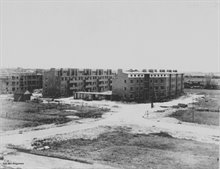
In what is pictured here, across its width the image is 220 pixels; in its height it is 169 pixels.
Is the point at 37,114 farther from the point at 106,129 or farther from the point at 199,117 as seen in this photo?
the point at 199,117

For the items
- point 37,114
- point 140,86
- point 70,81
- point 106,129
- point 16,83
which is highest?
point 70,81

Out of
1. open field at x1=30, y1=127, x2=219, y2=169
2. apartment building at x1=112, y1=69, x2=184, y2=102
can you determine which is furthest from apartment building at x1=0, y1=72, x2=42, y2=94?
open field at x1=30, y1=127, x2=219, y2=169

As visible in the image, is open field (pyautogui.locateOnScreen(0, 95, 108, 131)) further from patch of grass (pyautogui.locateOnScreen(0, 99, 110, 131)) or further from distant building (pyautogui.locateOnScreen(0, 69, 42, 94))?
distant building (pyautogui.locateOnScreen(0, 69, 42, 94))

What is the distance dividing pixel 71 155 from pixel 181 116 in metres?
29.7

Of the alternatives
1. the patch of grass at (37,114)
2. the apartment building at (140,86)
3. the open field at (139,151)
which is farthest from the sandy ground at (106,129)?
the apartment building at (140,86)

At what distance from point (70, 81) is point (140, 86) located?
20804 mm

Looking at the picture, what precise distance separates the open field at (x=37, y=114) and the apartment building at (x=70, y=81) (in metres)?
16.8

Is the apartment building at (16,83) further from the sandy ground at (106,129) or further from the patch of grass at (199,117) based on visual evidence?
the patch of grass at (199,117)

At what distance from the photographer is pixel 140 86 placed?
81312 mm

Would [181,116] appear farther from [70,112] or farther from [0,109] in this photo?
[0,109]

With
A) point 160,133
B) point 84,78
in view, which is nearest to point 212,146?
point 160,133

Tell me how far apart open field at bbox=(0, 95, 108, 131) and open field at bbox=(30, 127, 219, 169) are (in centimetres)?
1145

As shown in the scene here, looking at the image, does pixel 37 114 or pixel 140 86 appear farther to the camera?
pixel 140 86

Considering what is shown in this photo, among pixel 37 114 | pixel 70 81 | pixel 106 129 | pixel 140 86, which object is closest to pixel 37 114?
pixel 37 114
